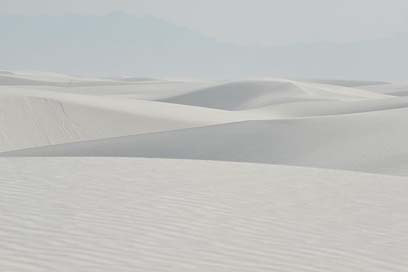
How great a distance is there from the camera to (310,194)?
6.82 m

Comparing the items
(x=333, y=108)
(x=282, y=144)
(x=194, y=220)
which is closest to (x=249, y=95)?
(x=333, y=108)

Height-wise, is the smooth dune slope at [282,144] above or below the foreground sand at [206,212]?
below

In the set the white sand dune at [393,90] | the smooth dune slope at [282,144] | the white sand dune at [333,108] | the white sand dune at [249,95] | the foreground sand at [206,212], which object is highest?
the foreground sand at [206,212]

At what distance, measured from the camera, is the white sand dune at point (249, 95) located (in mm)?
34463

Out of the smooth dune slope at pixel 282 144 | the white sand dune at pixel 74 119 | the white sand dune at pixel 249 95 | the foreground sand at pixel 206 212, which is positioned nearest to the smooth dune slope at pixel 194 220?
the foreground sand at pixel 206 212

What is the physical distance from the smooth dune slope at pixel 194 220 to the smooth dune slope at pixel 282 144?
14.9 feet

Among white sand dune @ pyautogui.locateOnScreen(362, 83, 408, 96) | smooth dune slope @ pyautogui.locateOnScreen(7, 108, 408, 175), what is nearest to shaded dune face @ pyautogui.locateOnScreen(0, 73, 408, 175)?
smooth dune slope @ pyautogui.locateOnScreen(7, 108, 408, 175)

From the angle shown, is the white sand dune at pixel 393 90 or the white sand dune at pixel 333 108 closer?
the white sand dune at pixel 333 108

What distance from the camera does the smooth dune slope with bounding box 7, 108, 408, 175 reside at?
1267cm

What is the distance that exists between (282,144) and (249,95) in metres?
23.5

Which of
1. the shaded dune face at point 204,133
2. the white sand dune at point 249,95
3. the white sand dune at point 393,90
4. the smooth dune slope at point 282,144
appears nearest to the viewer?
the smooth dune slope at point 282,144

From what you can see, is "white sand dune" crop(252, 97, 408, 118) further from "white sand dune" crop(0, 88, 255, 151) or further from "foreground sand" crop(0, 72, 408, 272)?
"foreground sand" crop(0, 72, 408, 272)

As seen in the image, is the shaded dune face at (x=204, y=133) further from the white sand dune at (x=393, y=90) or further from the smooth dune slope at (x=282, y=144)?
the white sand dune at (x=393, y=90)

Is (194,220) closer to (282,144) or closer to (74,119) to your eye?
(282,144)
